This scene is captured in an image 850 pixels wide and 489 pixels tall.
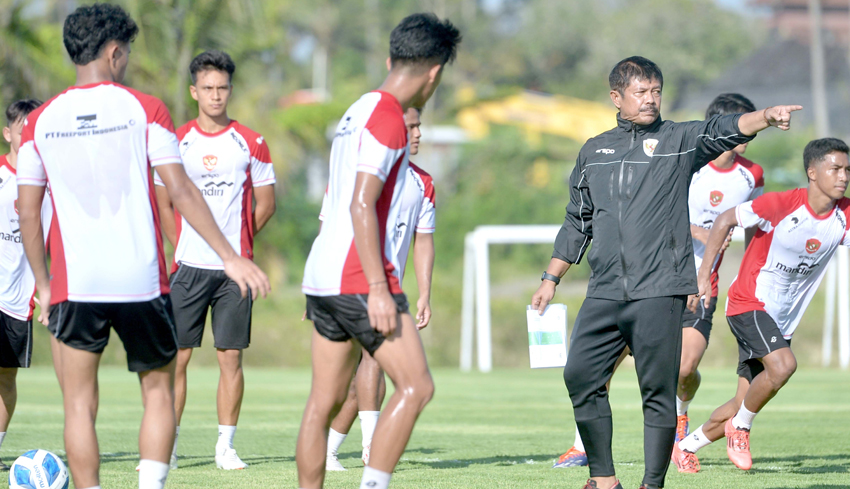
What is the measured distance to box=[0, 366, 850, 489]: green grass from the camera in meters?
6.23

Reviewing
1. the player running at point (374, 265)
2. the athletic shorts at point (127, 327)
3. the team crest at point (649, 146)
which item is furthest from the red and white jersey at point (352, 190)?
the team crest at point (649, 146)

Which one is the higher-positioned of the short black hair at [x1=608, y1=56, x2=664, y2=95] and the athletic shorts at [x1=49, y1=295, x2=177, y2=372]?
the short black hair at [x1=608, y1=56, x2=664, y2=95]

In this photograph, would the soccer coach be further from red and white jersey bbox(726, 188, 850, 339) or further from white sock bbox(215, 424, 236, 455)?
white sock bbox(215, 424, 236, 455)

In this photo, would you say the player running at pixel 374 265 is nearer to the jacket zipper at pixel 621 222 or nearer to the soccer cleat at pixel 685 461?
the jacket zipper at pixel 621 222

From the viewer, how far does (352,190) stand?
4.25 metres

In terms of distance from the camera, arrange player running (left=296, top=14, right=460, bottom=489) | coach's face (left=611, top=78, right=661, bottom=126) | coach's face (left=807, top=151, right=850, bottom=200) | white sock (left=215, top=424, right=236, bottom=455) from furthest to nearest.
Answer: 1. white sock (left=215, top=424, right=236, bottom=455)
2. coach's face (left=807, top=151, right=850, bottom=200)
3. coach's face (left=611, top=78, right=661, bottom=126)
4. player running (left=296, top=14, right=460, bottom=489)

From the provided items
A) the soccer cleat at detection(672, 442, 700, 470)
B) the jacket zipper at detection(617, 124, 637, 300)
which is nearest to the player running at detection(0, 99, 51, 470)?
the jacket zipper at detection(617, 124, 637, 300)

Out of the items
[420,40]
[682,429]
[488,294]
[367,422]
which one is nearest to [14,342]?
[367,422]

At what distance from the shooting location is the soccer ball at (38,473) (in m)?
5.40

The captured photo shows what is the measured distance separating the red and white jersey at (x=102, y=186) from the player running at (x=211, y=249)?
2.27 metres

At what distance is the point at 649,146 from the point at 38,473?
3658mm

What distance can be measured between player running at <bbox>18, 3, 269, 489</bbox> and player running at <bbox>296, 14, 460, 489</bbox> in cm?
35

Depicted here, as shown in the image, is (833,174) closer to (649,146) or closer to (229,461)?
(649,146)

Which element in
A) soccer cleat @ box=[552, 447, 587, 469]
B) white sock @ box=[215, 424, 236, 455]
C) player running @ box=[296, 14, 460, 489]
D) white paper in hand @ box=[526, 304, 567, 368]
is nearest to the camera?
player running @ box=[296, 14, 460, 489]
